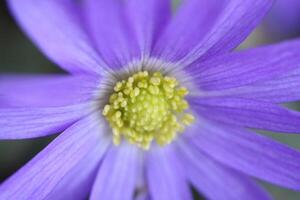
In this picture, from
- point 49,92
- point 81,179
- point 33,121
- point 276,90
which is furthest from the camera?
point 81,179

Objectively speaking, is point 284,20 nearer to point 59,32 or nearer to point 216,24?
point 216,24

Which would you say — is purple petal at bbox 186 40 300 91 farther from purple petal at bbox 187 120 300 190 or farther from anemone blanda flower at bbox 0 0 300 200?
purple petal at bbox 187 120 300 190

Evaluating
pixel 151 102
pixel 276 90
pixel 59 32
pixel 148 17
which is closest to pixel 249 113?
pixel 276 90

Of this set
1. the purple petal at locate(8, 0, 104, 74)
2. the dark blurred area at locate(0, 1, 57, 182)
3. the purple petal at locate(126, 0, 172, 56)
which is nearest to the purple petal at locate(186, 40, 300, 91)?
the purple petal at locate(126, 0, 172, 56)

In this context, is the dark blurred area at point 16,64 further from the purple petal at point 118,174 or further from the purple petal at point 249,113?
the purple petal at point 249,113

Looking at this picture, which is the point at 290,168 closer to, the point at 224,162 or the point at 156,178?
the point at 224,162

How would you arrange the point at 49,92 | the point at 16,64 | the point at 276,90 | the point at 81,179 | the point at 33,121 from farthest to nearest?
1. the point at 16,64
2. the point at 81,179
3. the point at 276,90
4. the point at 33,121
5. the point at 49,92
